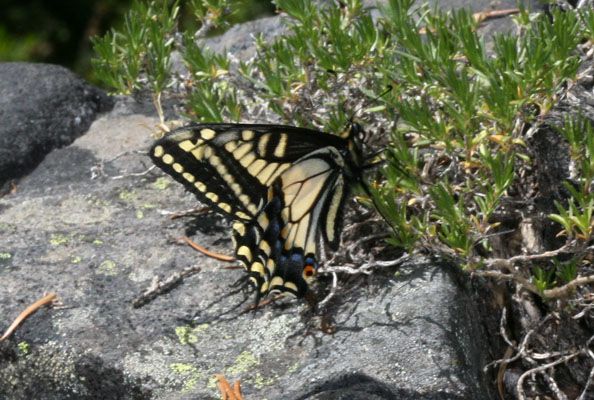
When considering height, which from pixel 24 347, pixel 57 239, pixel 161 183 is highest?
pixel 161 183

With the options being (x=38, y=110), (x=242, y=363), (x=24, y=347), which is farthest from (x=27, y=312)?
(x=38, y=110)

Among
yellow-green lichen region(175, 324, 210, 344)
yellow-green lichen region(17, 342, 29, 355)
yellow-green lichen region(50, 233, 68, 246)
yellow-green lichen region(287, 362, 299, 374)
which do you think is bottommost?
yellow-green lichen region(17, 342, 29, 355)

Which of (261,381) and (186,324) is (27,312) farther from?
(261,381)

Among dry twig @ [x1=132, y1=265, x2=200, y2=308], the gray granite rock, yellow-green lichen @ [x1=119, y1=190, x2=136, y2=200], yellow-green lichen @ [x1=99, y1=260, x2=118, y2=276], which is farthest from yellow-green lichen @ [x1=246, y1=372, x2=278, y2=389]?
yellow-green lichen @ [x1=119, y1=190, x2=136, y2=200]

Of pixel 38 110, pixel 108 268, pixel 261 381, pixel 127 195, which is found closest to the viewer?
pixel 261 381

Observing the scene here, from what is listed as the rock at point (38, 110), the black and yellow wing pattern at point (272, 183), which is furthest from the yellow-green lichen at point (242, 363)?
the rock at point (38, 110)

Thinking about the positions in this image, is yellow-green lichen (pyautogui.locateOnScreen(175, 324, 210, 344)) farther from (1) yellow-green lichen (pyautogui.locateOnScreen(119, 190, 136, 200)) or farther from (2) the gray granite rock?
(1) yellow-green lichen (pyautogui.locateOnScreen(119, 190, 136, 200))

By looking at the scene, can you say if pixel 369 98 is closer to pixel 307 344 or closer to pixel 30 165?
pixel 307 344
